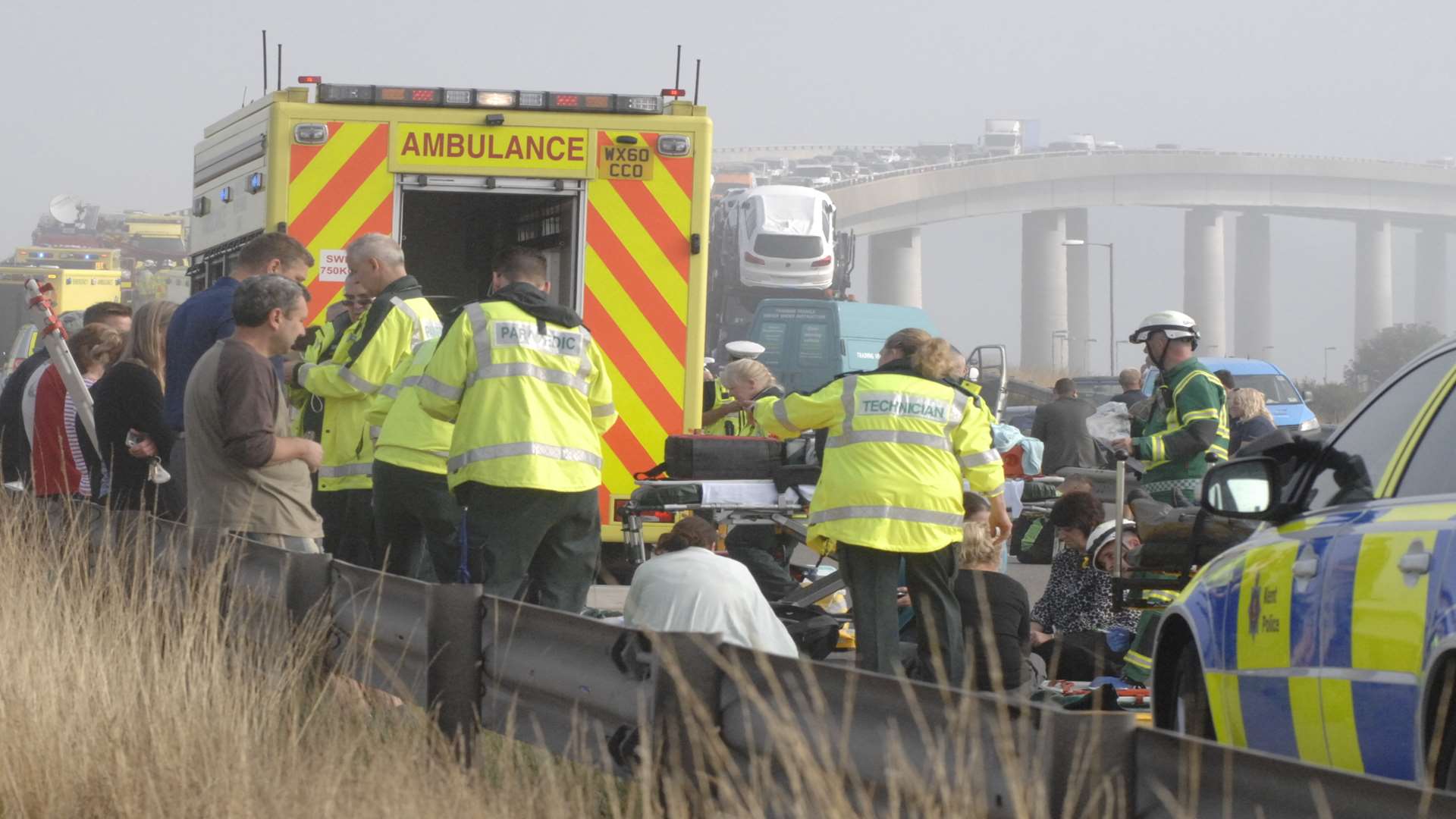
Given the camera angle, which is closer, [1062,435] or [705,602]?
[705,602]

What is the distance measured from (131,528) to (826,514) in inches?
102

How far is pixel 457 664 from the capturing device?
16.7 ft

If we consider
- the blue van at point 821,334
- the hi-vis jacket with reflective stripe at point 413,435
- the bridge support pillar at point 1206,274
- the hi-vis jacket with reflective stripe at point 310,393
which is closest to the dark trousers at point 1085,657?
the hi-vis jacket with reflective stripe at point 413,435

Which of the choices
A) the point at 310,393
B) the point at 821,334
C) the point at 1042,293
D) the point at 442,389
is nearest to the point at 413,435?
the point at 442,389

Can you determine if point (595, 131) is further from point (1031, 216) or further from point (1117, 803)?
point (1031, 216)

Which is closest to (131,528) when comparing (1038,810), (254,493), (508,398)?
(254,493)

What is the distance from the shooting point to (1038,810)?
3.06 m

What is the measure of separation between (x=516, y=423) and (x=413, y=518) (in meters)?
0.90

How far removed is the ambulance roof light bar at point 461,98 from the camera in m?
10.5

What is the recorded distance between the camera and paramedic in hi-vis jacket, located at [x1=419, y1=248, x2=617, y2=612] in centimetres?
709

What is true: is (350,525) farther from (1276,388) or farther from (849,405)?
(1276,388)

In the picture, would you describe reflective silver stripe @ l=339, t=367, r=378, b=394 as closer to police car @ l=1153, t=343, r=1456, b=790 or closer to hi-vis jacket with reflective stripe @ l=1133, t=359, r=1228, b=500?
hi-vis jacket with reflective stripe @ l=1133, t=359, r=1228, b=500

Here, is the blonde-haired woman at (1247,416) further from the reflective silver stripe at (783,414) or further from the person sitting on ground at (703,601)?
the person sitting on ground at (703,601)

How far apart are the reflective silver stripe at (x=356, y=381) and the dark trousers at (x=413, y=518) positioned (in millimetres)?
287
